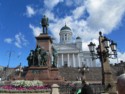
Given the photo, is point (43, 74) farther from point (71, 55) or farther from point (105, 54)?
point (71, 55)

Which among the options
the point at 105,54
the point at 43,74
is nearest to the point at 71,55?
the point at 43,74

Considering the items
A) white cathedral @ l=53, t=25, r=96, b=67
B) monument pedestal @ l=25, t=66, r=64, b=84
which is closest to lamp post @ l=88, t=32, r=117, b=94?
monument pedestal @ l=25, t=66, r=64, b=84

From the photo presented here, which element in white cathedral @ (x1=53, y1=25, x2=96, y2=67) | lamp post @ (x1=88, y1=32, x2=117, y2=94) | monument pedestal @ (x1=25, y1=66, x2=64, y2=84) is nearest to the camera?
lamp post @ (x1=88, y1=32, x2=117, y2=94)

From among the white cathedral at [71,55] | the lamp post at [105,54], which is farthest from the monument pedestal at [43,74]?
the white cathedral at [71,55]

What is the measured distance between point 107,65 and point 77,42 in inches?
4152

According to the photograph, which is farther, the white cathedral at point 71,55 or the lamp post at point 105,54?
the white cathedral at point 71,55

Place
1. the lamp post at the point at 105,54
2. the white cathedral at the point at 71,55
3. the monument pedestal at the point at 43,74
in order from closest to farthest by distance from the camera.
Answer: the lamp post at the point at 105,54 → the monument pedestal at the point at 43,74 → the white cathedral at the point at 71,55

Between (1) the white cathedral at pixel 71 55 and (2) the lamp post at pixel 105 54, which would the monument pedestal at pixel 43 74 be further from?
(1) the white cathedral at pixel 71 55

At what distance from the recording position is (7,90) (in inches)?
749

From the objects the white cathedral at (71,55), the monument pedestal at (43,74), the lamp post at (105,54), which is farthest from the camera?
the white cathedral at (71,55)

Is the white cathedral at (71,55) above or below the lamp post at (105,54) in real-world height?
above

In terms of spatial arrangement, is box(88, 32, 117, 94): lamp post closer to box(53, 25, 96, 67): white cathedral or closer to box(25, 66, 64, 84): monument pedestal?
box(25, 66, 64, 84): monument pedestal

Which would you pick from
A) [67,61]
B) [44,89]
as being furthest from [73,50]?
[44,89]

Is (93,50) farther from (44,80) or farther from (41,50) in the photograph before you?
(41,50)
